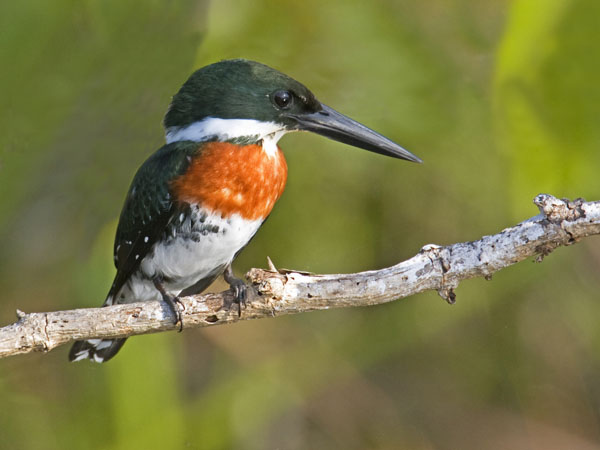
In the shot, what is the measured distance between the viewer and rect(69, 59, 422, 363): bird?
2.27 m

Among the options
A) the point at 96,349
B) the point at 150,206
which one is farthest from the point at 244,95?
the point at 96,349

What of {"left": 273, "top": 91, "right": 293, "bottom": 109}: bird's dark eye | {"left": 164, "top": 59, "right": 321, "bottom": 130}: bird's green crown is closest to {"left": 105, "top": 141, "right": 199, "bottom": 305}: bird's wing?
{"left": 164, "top": 59, "right": 321, "bottom": 130}: bird's green crown

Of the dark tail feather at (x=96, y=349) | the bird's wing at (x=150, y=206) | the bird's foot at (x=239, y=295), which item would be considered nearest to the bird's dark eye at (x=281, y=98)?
the bird's wing at (x=150, y=206)

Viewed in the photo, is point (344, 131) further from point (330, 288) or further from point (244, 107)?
point (330, 288)

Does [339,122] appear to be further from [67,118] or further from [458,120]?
[67,118]

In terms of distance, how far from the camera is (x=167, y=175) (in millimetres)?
2275

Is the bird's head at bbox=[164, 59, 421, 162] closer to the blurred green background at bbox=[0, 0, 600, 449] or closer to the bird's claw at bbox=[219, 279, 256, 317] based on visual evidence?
the bird's claw at bbox=[219, 279, 256, 317]

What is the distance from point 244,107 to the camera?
2.30 meters

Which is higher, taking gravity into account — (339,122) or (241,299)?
(339,122)

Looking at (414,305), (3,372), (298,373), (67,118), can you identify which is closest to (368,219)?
(414,305)

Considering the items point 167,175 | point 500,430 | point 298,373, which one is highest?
point 167,175

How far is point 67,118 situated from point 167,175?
112 centimetres

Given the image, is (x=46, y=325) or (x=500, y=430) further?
(x=500, y=430)

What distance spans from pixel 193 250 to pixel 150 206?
186 millimetres
